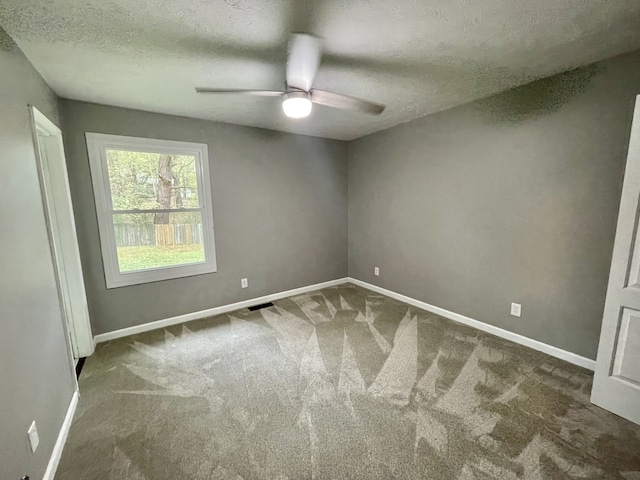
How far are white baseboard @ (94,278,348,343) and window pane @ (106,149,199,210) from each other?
1.29 metres

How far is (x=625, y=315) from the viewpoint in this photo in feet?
5.53

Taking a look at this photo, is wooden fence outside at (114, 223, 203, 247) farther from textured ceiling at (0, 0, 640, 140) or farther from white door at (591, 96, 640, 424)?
white door at (591, 96, 640, 424)

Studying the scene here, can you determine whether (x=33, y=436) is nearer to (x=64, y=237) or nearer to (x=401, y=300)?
(x=64, y=237)

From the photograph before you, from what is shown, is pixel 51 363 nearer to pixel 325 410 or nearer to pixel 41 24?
pixel 325 410

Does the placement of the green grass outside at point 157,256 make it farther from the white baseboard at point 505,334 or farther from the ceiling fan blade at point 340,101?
the white baseboard at point 505,334

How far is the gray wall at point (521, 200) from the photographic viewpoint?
2016 mm

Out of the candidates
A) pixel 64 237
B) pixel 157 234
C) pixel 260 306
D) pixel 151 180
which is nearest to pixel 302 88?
pixel 151 180

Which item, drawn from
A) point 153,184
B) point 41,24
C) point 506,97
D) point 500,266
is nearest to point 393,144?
point 506,97

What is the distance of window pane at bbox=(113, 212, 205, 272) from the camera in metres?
2.83

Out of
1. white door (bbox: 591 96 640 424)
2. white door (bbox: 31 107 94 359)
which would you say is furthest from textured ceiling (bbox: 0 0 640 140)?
white door (bbox: 591 96 640 424)

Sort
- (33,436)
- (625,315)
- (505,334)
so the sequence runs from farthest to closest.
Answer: (505,334)
(625,315)
(33,436)

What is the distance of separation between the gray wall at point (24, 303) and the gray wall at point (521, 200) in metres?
3.39

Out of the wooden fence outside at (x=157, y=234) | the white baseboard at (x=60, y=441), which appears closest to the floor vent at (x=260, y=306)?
the wooden fence outside at (x=157, y=234)

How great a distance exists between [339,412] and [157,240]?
2.57 m
